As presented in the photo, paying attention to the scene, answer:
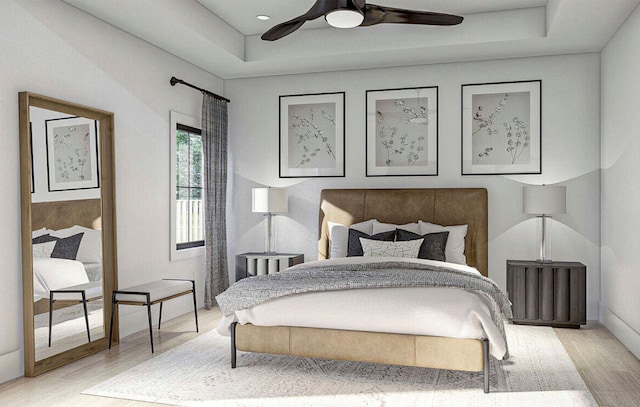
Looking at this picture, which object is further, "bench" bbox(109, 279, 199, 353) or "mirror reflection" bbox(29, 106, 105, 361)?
"bench" bbox(109, 279, 199, 353)

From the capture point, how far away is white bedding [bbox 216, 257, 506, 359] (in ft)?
10.6

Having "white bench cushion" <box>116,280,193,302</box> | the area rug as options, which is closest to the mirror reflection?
"white bench cushion" <box>116,280,193,302</box>

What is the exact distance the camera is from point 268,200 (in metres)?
5.67

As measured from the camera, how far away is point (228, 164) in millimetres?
6391

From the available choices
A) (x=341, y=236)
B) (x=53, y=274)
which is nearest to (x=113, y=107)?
(x=53, y=274)

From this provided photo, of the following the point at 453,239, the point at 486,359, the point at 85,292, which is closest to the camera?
the point at 486,359

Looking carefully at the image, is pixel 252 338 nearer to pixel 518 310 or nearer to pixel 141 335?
pixel 141 335

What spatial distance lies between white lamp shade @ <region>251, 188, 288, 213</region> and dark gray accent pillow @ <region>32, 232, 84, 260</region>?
2040 millimetres

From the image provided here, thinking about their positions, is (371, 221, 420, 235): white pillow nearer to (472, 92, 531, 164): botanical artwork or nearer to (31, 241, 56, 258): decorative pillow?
(472, 92, 531, 164): botanical artwork

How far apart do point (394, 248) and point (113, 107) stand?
2720 mm

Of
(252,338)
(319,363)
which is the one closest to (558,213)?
(319,363)

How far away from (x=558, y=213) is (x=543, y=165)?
65 cm

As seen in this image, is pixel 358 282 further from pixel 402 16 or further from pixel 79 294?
pixel 79 294

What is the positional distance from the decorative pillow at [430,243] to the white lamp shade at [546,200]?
85 centimetres
